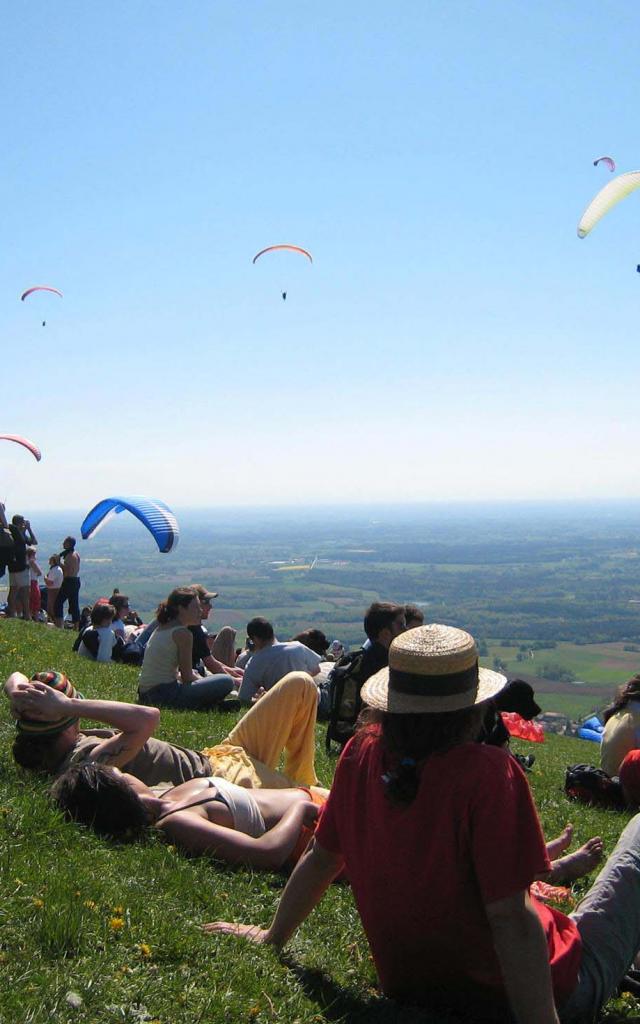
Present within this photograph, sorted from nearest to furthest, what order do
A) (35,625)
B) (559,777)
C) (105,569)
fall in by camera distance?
(559,777) → (35,625) → (105,569)

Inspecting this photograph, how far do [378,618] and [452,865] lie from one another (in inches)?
217

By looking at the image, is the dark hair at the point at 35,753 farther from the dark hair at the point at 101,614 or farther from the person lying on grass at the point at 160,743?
the dark hair at the point at 101,614

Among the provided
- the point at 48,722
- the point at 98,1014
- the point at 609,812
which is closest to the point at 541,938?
the point at 98,1014

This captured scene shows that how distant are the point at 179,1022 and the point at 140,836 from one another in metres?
1.73

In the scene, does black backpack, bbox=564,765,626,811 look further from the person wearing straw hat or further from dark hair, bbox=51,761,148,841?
dark hair, bbox=51,761,148,841

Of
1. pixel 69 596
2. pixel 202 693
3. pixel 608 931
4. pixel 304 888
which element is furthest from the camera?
pixel 69 596

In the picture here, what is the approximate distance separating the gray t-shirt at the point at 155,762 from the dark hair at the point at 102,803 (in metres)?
0.49

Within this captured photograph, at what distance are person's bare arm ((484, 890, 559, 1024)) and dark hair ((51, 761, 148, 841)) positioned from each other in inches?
101

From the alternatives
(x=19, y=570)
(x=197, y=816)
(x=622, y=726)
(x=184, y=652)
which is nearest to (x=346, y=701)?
(x=184, y=652)

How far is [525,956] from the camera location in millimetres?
2588

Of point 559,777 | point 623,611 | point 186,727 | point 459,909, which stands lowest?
point 623,611

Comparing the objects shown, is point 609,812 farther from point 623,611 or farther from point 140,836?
point 623,611

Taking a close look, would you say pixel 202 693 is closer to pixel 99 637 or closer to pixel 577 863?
pixel 99 637

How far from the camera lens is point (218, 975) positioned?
3.27 m
